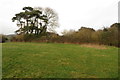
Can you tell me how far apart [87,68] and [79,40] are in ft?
67.1

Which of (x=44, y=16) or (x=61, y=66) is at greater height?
(x=44, y=16)

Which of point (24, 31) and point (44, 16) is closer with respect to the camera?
point (24, 31)

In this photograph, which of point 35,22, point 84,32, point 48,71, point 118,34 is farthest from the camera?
point 35,22

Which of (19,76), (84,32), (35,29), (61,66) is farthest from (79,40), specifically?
(19,76)

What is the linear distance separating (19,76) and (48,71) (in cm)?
136

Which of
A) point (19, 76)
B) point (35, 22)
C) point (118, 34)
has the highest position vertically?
point (35, 22)

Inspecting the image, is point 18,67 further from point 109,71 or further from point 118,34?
point 118,34

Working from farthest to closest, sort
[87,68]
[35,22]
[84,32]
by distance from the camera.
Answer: [35,22] → [84,32] → [87,68]

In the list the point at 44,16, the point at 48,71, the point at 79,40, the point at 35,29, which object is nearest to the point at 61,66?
the point at 48,71

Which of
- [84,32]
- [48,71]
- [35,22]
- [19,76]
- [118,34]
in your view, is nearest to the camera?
[19,76]

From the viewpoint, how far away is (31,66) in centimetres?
823

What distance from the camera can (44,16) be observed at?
38.2 metres

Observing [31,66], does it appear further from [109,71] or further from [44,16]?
[44,16]

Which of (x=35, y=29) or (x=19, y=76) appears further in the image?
(x=35, y=29)
